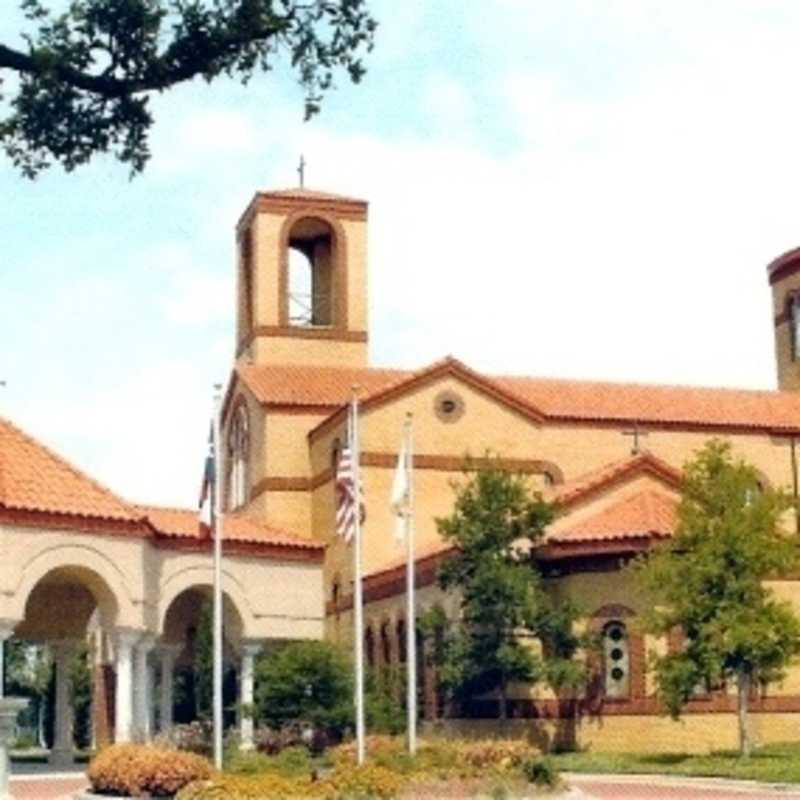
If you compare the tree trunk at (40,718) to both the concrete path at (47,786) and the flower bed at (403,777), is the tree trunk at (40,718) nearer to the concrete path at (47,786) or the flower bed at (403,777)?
the concrete path at (47,786)

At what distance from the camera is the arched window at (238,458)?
62.2 m

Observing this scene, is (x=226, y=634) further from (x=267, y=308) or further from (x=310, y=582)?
(x=267, y=308)

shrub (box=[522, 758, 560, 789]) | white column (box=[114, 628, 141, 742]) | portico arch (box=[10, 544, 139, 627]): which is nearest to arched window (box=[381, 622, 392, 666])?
white column (box=[114, 628, 141, 742])

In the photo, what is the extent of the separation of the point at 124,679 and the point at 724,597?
13.8 meters

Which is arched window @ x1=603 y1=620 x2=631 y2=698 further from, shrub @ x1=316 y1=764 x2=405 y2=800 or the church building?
shrub @ x1=316 y1=764 x2=405 y2=800

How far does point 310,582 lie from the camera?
44781 mm

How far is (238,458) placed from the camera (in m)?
63.1

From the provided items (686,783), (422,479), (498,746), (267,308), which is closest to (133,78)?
(498,746)

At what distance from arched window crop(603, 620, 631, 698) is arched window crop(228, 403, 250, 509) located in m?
20.7

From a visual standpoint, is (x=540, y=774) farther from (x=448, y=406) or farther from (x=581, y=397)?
(x=581, y=397)

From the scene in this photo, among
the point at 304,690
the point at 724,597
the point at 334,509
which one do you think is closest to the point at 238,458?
the point at 334,509

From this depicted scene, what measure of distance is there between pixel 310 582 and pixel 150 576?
5483 mm

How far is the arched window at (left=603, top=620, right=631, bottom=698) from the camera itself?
4441 centimetres

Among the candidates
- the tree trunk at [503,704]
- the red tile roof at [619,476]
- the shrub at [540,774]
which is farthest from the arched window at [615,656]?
the shrub at [540,774]
